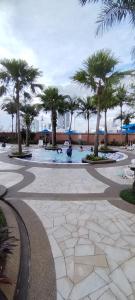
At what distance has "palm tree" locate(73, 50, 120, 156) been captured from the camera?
15500 mm

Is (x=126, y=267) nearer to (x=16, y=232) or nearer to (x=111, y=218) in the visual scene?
(x=111, y=218)

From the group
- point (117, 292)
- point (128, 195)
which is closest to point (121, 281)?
point (117, 292)

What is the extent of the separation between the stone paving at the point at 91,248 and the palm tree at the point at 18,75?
13.9 metres

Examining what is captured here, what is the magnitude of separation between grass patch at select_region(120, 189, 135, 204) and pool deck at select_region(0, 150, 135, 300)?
0.22m

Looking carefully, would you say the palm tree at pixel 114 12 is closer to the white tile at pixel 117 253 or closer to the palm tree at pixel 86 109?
the white tile at pixel 117 253

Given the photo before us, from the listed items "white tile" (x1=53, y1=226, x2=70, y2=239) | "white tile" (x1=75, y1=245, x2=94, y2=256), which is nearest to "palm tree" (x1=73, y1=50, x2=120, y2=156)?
"white tile" (x1=53, y1=226, x2=70, y2=239)

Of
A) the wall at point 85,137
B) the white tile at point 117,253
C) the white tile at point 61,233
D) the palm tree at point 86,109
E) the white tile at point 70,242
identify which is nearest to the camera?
the white tile at point 117,253

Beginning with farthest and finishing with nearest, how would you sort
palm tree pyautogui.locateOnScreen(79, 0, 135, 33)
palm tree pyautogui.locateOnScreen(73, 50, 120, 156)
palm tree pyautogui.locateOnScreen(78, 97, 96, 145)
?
1. palm tree pyautogui.locateOnScreen(78, 97, 96, 145)
2. palm tree pyautogui.locateOnScreen(73, 50, 120, 156)
3. palm tree pyautogui.locateOnScreen(79, 0, 135, 33)

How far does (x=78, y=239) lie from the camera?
187 inches

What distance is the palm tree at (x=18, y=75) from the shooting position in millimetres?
17734

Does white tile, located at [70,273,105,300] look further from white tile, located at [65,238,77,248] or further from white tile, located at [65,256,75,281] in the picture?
white tile, located at [65,238,77,248]

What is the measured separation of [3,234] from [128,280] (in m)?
2.10

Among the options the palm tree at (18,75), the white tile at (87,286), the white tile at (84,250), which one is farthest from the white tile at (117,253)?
the palm tree at (18,75)

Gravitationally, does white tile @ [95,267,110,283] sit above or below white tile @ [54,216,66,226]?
below
